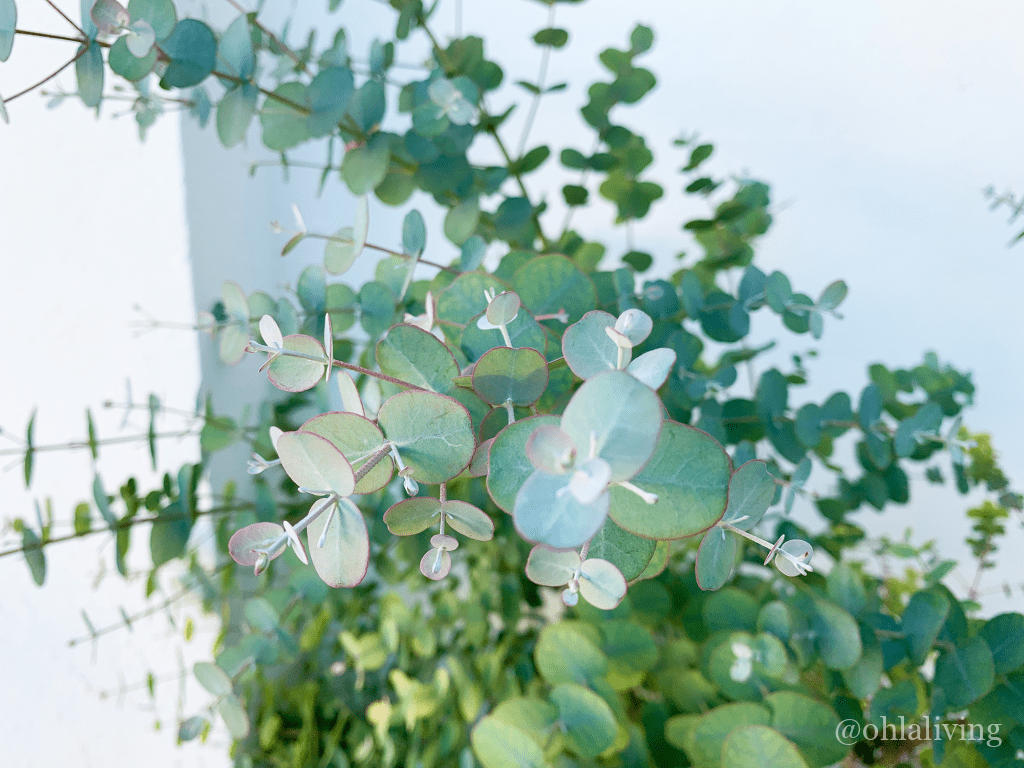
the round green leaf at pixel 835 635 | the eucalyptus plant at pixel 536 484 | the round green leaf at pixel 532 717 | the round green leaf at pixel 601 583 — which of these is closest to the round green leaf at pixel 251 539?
the eucalyptus plant at pixel 536 484

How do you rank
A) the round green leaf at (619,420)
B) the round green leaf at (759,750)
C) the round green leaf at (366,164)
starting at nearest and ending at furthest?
1. the round green leaf at (619,420)
2. the round green leaf at (759,750)
3. the round green leaf at (366,164)

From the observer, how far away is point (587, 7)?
2.71 ft

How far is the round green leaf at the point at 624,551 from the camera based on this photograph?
0.20 metres

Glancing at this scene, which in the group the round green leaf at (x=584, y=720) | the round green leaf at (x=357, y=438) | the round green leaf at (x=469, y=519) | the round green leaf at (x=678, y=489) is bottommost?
the round green leaf at (x=584, y=720)

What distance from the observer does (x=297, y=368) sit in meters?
0.22

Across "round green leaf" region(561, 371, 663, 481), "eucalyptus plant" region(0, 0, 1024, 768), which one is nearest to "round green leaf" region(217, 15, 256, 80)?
"eucalyptus plant" region(0, 0, 1024, 768)

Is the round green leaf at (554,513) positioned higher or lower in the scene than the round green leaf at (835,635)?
higher

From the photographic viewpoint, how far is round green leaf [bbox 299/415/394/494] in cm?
20

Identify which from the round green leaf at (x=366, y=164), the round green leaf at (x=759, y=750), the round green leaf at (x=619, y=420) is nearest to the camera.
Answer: the round green leaf at (x=619, y=420)

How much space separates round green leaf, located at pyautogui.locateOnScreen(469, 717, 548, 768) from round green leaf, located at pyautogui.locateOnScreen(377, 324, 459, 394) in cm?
22

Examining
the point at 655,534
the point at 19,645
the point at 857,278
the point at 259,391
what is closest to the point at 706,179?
the point at 857,278

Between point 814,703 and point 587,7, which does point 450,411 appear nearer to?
point 814,703

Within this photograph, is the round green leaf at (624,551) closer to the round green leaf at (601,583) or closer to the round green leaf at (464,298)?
the round green leaf at (601,583)

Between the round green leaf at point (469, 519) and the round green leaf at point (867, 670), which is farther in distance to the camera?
the round green leaf at point (867, 670)
